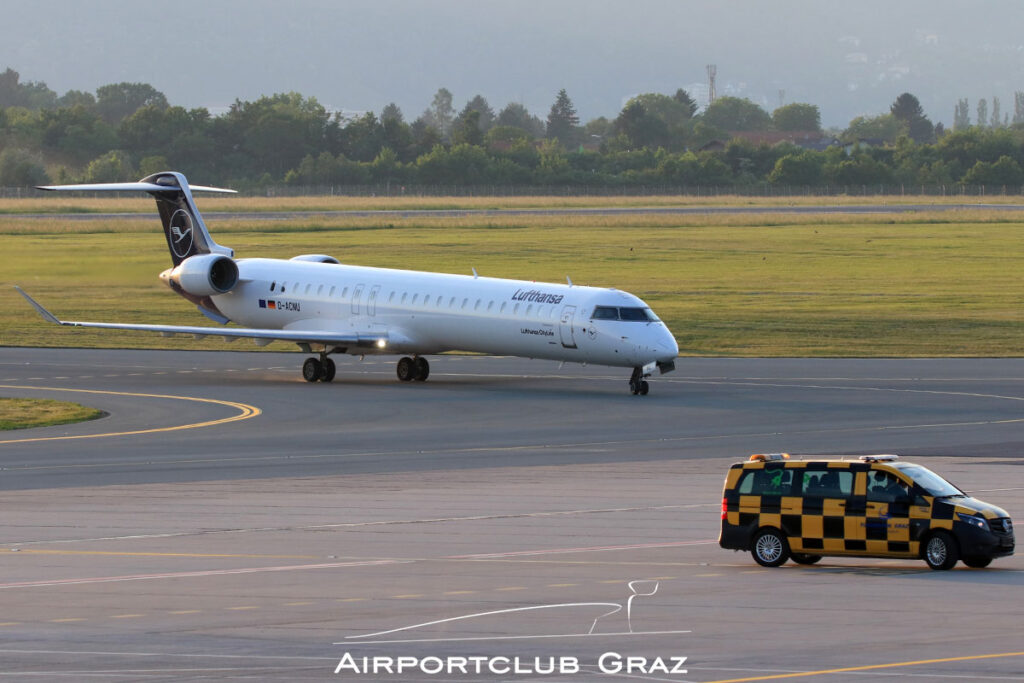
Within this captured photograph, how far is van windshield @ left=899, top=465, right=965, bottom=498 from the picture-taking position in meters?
21.2

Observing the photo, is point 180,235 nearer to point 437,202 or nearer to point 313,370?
point 313,370

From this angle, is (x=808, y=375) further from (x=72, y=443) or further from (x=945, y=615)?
(x=945, y=615)

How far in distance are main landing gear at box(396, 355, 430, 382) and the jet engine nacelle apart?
6897 mm

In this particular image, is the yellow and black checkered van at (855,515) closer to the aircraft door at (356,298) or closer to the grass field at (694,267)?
the aircraft door at (356,298)

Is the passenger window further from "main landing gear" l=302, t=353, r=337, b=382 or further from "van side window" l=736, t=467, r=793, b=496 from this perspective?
"main landing gear" l=302, t=353, r=337, b=382

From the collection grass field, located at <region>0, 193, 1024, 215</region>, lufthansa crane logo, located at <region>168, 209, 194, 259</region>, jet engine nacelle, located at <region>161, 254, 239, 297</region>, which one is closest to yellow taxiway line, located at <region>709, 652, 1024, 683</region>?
jet engine nacelle, located at <region>161, 254, 239, 297</region>

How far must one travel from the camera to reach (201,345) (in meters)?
65.5

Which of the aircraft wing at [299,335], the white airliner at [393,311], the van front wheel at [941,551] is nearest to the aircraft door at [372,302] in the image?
the white airliner at [393,311]

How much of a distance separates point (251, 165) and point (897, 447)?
562 feet

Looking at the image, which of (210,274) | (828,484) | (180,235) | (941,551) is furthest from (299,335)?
(941,551)

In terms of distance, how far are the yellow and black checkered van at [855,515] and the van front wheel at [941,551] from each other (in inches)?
0.5

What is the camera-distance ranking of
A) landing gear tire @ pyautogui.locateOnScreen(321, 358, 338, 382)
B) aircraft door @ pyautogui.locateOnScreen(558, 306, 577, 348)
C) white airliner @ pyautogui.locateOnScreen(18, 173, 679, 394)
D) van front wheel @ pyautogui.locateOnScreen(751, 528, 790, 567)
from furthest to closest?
landing gear tire @ pyautogui.locateOnScreen(321, 358, 338, 382) → aircraft door @ pyautogui.locateOnScreen(558, 306, 577, 348) → white airliner @ pyautogui.locateOnScreen(18, 173, 679, 394) → van front wheel @ pyautogui.locateOnScreen(751, 528, 790, 567)

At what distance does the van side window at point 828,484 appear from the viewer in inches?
843
